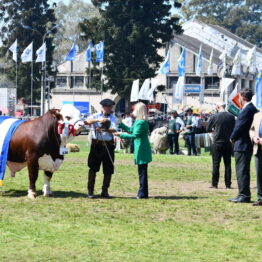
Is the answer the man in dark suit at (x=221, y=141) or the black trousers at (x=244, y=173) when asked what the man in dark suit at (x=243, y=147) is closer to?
the black trousers at (x=244, y=173)

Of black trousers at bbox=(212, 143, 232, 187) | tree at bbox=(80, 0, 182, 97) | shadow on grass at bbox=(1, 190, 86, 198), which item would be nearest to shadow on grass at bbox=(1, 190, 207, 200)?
shadow on grass at bbox=(1, 190, 86, 198)

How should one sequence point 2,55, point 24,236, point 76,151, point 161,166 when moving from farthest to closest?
point 2,55 < point 76,151 < point 161,166 < point 24,236

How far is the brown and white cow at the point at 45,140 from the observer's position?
13930 mm

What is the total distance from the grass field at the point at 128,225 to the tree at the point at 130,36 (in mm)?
45227

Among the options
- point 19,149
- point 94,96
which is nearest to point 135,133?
point 19,149

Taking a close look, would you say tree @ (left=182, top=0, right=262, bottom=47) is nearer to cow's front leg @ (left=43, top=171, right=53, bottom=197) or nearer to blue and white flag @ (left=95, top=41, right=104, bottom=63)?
blue and white flag @ (left=95, top=41, right=104, bottom=63)

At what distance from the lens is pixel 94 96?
3100 inches

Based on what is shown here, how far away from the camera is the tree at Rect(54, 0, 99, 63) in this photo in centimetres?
10738

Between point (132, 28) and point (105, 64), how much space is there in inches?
169

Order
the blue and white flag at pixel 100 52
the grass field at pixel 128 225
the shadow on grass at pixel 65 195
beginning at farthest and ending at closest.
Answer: the blue and white flag at pixel 100 52, the shadow on grass at pixel 65 195, the grass field at pixel 128 225

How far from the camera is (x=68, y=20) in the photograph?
110688 millimetres

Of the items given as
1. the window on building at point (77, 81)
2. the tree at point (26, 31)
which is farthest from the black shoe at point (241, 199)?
the window on building at point (77, 81)

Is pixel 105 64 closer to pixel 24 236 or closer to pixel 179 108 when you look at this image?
pixel 179 108

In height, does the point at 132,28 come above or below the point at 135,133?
above
